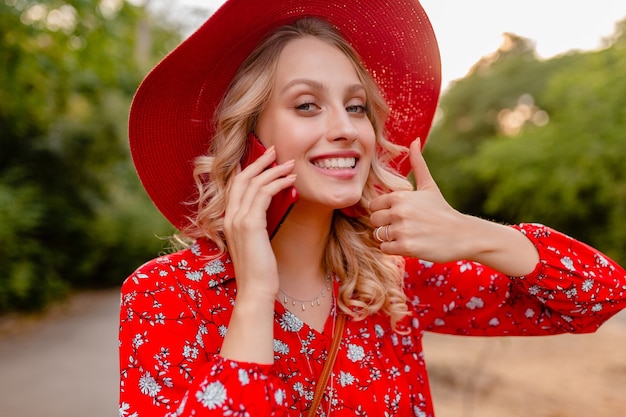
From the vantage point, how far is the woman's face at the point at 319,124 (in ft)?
6.06

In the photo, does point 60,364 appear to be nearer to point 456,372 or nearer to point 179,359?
point 456,372

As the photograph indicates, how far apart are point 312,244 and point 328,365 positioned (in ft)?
1.59

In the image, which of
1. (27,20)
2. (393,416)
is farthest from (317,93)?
(27,20)

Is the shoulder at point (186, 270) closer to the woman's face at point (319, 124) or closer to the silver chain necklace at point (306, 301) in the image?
the silver chain necklace at point (306, 301)

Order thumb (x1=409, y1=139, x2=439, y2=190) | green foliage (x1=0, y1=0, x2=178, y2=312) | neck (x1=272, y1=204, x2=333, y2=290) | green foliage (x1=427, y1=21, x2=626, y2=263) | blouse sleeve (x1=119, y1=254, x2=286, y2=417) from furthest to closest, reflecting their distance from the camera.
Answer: green foliage (x1=427, y1=21, x2=626, y2=263) < green foliage (x1=0, y1=0, x2=178, y2=312) < neck (x1=272, y1=204, x2=333, y2=290) < thumb (x1=409, y1=139, x2=439, y2=190) < blouse sleeve (x1=119, y1=254, x2=286, y2=417)

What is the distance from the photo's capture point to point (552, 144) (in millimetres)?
14914

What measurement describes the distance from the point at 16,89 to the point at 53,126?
1.96 meters

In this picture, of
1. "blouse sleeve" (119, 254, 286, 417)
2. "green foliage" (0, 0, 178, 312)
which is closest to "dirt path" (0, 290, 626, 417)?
"green foliage" (0, 0, 178, 312)

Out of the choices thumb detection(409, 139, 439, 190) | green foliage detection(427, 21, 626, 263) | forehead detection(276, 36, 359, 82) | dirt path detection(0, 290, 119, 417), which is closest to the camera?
thumb detection(409, 139, 439, 190)

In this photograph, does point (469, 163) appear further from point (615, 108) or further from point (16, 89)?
point (16, 89)

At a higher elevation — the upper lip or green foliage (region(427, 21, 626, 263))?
green foliage (region(427, 21, 626, 263))

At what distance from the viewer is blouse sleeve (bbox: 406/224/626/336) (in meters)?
1.89

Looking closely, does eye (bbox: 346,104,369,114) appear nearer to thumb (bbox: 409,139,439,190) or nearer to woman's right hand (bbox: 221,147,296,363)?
thumb (bbox: 409,139,439,190)

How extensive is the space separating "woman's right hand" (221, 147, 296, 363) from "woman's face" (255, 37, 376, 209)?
126 mm
